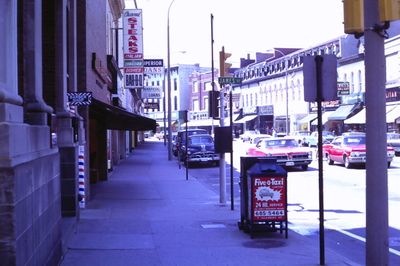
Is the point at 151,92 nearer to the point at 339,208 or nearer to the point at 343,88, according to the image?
the point at 343,88

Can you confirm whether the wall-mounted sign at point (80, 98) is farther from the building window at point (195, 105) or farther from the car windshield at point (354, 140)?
the building window at point (195, 105)

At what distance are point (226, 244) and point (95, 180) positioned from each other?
11836mm

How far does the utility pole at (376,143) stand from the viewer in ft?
19.8

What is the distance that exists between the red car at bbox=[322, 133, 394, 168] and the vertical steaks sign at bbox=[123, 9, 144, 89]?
10.3 m

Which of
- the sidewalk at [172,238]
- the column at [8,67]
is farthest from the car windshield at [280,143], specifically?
the column at [8,67]

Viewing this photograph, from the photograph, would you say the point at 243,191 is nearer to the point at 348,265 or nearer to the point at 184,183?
the point at 348,265

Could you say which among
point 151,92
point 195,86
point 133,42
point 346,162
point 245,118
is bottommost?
point 346,162

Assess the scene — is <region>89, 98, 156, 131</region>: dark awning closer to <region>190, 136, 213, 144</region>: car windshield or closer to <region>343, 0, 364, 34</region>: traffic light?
<region>343, 0, 364, 34</region>: traffic light

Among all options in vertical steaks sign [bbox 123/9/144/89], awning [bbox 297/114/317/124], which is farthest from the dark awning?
awning [bbox 297/114/317/124]

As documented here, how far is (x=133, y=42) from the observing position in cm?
2798

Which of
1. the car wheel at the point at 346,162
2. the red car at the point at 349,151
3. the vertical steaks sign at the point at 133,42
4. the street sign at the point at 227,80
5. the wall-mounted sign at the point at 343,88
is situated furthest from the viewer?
the wall-mounted sign at the point at 343,88

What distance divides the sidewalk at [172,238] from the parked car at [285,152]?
31.0 ft

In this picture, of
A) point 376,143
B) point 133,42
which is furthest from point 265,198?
point 133,42

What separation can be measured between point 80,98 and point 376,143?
7182 mm
